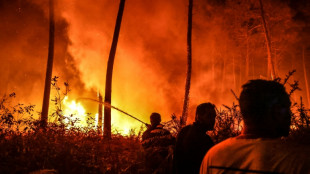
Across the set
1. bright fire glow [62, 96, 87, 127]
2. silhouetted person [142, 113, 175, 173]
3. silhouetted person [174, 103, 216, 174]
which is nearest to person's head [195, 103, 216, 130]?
silhouetted person [174, 103, 216, 174]

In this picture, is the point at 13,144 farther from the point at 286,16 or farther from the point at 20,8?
the point at 20,8

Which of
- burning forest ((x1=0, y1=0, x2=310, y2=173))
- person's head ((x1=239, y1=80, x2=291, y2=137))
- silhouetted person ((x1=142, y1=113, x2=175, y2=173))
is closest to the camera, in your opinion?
person's head ((x1=239, y1=80, x2=291, y2=137))

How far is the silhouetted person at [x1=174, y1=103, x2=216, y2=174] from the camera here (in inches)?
113

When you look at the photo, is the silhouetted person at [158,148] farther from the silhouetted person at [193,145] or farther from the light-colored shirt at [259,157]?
the light-colored shirt at [259,157]

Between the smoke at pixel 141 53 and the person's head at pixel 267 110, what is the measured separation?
17.6 m

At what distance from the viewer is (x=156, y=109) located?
1000 inches

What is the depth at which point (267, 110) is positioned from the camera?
1.45m

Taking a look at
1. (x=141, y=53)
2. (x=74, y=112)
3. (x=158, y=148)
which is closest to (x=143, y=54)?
(x=141, y=53)

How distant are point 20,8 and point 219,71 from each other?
23.8 meters

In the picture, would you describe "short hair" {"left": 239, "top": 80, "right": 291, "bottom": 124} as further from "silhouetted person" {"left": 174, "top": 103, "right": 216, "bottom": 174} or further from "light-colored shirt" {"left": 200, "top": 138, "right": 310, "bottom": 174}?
"silhouetted person" {"left": 174, "top": 103, "right": 216, "bottom": 174}

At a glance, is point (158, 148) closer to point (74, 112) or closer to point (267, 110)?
point (267, 110)

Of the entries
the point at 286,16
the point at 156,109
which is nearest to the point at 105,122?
the point at 156,109

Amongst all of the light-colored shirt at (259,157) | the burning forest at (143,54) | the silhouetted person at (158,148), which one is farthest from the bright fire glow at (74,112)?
the light-colored shirt at (259,157)

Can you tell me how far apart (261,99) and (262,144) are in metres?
0.29
